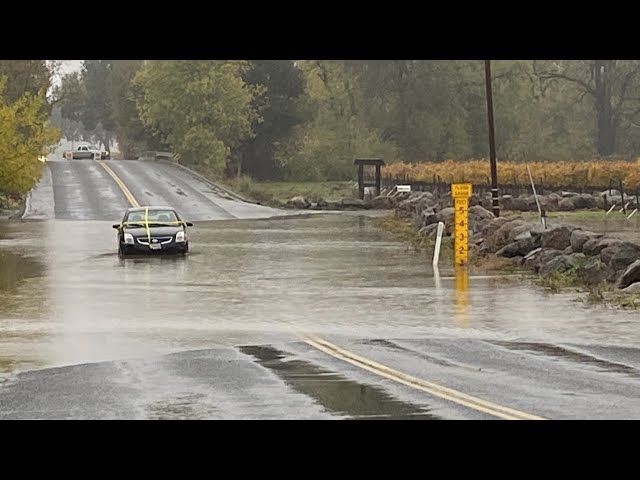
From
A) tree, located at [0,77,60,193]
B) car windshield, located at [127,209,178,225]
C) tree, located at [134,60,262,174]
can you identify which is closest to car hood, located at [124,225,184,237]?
car windshield, located at [127,209,178,225]

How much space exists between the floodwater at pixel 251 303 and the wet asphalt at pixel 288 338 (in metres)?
0.05

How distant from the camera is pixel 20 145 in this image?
53.5 m

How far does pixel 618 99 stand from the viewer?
11769 cm

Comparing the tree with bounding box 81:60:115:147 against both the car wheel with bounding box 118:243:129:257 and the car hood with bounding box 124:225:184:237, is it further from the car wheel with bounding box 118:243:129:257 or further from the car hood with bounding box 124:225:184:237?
the car wheel with bounding box 118:243:129:257

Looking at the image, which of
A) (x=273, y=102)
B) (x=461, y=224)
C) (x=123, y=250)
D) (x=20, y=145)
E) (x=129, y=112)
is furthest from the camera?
(x=129, y=112)

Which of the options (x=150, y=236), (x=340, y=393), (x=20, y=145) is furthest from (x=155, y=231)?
(x=340, y=393)

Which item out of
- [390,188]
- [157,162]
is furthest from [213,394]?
[157,162]

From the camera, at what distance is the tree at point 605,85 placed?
11112 cm

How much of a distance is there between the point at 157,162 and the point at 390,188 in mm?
20393

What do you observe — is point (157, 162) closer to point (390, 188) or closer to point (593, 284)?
point (390, 188)

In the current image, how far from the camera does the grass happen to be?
237ft

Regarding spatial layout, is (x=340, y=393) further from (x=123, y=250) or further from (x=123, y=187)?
(x=123, y=187)

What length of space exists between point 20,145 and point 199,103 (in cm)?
3439

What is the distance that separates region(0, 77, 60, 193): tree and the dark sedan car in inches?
649
